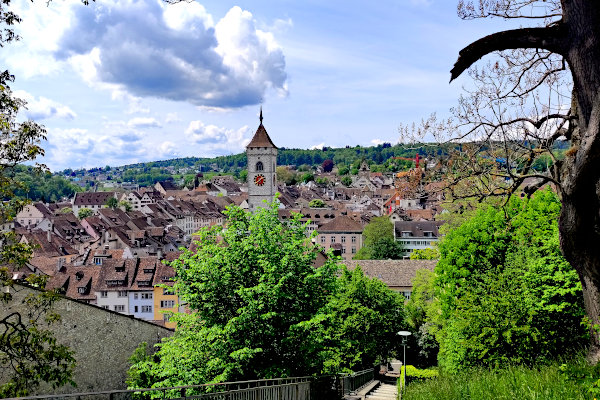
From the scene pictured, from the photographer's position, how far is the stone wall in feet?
63.9

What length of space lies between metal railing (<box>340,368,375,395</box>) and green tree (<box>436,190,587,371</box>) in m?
4.23

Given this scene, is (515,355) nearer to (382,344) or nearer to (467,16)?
(467,16)

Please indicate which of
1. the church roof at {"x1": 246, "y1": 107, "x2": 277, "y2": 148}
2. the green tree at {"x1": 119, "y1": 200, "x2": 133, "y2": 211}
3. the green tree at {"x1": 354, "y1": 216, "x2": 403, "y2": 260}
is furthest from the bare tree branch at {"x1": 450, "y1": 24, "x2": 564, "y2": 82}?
the green tree at {"x1": 119, "y1": 200, "x2": 133, "y2": 211}

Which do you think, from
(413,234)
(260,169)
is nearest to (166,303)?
(260,169)

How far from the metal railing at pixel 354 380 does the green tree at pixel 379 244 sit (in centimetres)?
4666

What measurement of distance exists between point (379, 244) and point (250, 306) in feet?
214

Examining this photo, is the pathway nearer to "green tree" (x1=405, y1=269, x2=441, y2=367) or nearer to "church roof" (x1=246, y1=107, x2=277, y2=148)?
"green tree" (x1=405, y1=269, x2=441, y2=367)

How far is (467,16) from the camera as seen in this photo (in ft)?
24.1

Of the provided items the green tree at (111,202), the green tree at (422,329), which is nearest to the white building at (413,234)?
the green tree at (422,329)

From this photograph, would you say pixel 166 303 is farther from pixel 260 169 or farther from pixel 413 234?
pixel 413 234

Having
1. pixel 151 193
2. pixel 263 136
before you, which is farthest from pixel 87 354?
pixel 151 193

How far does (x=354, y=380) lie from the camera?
77.2ft

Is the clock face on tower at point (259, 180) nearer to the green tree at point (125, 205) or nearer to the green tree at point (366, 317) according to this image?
the green tree at point (366, 317)

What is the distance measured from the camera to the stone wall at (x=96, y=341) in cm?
1947
